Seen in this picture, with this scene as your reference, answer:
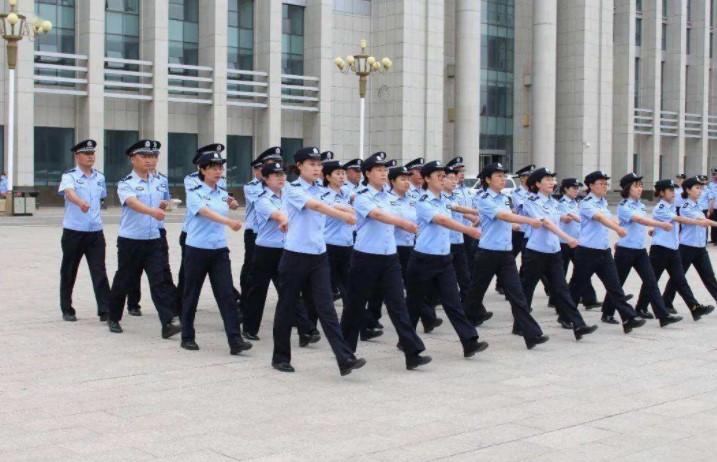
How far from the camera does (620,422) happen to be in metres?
7.18

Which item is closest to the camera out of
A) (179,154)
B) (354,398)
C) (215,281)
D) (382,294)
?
(354,398)

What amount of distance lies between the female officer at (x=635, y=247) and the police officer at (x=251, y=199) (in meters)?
4.23

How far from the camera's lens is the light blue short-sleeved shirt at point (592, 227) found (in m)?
11.7

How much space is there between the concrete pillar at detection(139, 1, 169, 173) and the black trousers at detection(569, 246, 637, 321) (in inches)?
1121

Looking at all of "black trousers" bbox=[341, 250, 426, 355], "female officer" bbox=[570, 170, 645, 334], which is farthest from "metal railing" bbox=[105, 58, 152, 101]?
"black trousers" bbox=[341, 250, 426, 355]

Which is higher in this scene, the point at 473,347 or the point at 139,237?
the point at 139,237

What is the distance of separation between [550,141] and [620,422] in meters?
45.2

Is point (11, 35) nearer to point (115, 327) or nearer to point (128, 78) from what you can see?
point (128, 78)

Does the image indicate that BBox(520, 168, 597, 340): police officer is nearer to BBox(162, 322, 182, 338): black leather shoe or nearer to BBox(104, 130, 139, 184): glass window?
BBox(162, 322, 182, 338): black leather shoe

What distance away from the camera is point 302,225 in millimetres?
8789

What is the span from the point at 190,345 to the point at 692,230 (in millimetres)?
6895

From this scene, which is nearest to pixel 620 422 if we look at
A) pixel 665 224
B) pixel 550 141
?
pixel 665 224

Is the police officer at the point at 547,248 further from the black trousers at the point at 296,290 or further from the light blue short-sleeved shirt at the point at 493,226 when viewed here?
the black trousers at the point at 296,290

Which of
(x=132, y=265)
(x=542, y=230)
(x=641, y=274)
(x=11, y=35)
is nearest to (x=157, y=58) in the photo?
(x=11, y=35)
